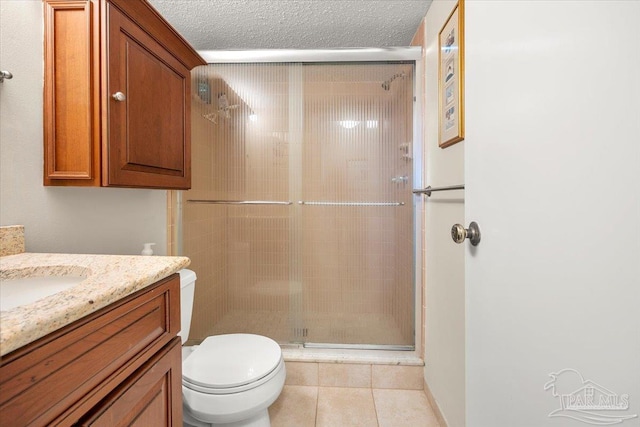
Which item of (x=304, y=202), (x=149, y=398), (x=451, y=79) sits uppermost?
(x=451, y=79)

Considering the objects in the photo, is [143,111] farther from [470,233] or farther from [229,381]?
[470,233]

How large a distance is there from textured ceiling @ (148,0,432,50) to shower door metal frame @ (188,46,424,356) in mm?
152

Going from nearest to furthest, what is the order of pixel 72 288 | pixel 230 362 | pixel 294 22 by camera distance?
1. pixel 72 288
2. pixel 230 362
3. pixel 294 22

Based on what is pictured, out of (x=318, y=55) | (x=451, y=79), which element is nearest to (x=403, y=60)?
(x=318, y=55)

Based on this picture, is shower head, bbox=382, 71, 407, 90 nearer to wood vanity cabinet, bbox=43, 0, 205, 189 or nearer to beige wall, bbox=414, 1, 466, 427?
beige wall, bbox=414, 1, 466, 427

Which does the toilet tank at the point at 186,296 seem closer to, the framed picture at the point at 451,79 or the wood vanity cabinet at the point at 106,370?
the wood vanity cabinet at the point at 106,370

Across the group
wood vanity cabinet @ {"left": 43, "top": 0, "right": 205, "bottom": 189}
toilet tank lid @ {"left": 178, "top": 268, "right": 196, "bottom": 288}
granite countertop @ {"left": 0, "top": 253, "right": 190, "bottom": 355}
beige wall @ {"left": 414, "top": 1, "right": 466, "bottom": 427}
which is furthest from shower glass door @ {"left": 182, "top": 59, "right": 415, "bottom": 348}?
granite countertop @ {"left": 0, "top": 253, "right": 190, "bottom": 355}

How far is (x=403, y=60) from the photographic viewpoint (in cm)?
186

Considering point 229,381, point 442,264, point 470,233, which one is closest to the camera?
point 470,233

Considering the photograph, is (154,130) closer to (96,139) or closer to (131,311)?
(96,139)

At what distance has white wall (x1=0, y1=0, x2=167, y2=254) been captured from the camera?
945 millimetres

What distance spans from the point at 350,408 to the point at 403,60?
2098mm

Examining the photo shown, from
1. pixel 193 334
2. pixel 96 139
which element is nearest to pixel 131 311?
pixel 96 139

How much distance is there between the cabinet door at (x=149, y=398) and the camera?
60cm
